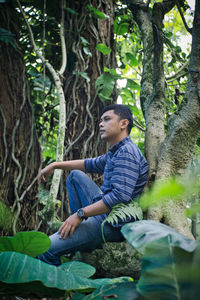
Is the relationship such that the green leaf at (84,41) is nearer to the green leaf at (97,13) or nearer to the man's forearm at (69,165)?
the green leaf at (97,13)

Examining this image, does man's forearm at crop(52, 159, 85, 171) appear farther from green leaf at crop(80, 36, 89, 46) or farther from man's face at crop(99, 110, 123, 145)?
green leaf at crop(80, 36, 89, 46)

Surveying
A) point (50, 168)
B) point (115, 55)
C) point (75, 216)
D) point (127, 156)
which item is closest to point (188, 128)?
point (127, 156)

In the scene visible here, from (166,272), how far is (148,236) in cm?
13

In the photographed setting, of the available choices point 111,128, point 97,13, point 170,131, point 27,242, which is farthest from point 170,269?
point 97,13

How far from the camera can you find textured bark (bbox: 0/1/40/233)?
9.00 feet

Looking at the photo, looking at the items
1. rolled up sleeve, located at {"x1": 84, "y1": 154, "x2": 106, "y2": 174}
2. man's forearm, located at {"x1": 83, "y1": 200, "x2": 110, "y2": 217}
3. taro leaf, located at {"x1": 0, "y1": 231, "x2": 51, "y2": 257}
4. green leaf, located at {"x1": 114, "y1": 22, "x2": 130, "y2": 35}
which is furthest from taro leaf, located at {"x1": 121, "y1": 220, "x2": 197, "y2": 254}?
green leaf, located at {"x1": 114, "y1": 22, "x2": 130, "y2": 35}

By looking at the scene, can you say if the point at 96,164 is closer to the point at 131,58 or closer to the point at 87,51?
the point at 87,51

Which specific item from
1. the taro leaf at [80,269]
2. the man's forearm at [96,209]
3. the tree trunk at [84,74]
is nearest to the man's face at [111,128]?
the man's forearm at [96,209]

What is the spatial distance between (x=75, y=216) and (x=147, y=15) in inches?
82.2

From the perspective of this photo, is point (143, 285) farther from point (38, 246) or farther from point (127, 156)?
point (127, 156)

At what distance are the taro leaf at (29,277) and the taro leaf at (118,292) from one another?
8cm

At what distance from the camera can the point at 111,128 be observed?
2221 mm

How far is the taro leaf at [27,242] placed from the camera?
46.7 inches

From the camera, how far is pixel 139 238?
0.89 meters
